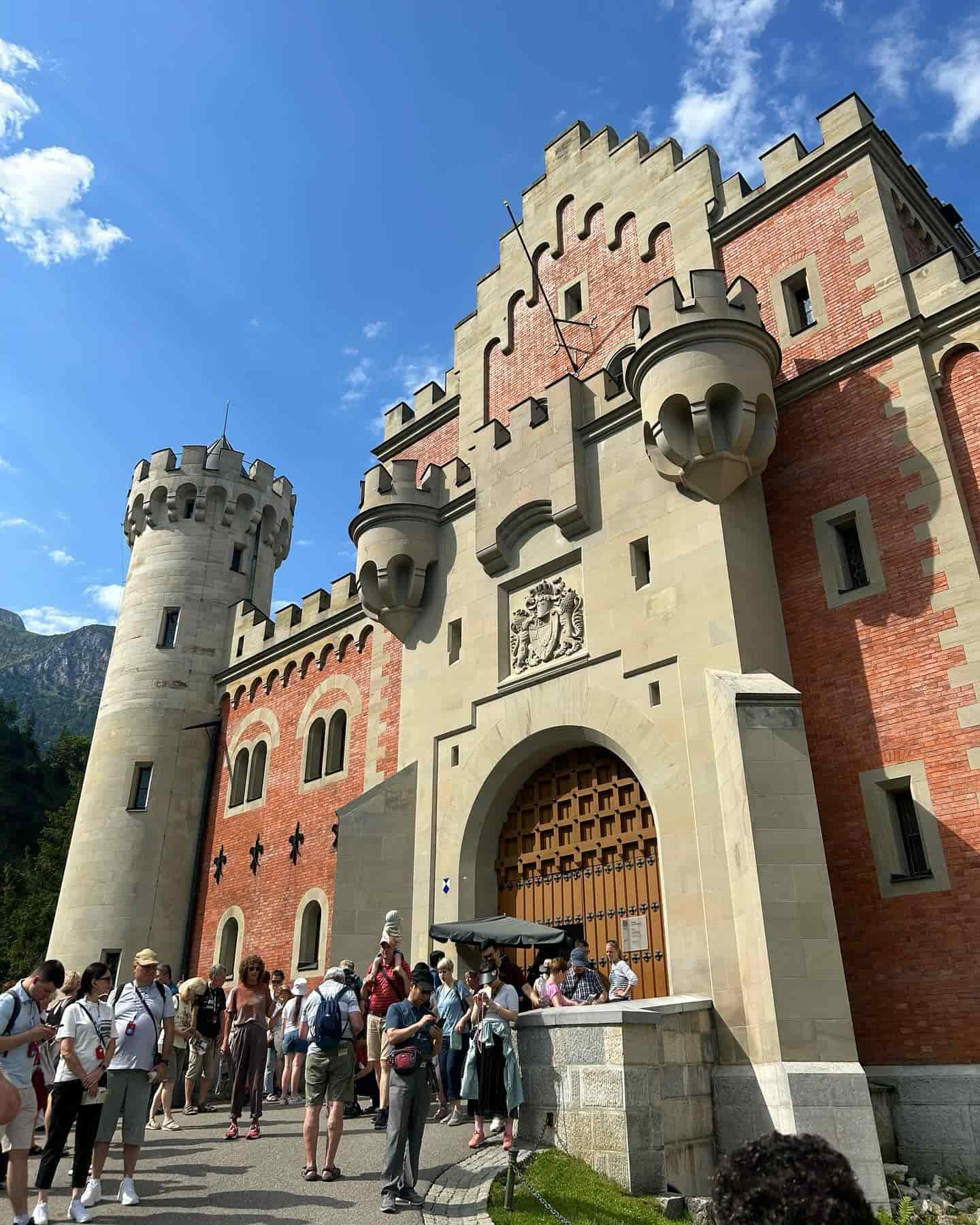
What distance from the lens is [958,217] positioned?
17578 millimetres

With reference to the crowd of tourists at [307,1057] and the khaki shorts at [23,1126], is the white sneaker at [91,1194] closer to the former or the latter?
the crowd of tourists at [307,1057]

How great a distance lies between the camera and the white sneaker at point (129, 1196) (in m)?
7.32

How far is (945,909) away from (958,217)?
13.2 meters

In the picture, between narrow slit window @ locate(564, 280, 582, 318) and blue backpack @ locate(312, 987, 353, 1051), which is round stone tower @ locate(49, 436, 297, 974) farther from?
blue backpack @ locate(312, 987, 353, 1051)

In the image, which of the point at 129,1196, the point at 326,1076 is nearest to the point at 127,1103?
the point at 129,1196

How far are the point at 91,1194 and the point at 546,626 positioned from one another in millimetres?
10114

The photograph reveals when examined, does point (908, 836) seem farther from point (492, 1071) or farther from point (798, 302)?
point (798, 302)

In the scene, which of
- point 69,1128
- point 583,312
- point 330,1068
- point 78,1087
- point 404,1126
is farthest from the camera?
point 583,312

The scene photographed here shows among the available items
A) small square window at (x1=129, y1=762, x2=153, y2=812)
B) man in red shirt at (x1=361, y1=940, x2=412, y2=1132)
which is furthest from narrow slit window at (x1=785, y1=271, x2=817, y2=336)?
small square window at (x1=129, y1=762, x2=153, y2=812)

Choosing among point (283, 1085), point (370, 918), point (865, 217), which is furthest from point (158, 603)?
point (865, 217)

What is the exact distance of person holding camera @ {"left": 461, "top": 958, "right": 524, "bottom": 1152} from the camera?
8977 millimetres

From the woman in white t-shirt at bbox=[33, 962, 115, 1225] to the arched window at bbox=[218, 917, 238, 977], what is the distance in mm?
14892

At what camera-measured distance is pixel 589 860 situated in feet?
46.3

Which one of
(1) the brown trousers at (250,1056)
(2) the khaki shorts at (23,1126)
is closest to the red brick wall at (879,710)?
(1) the brown trousers at (250,1056)
